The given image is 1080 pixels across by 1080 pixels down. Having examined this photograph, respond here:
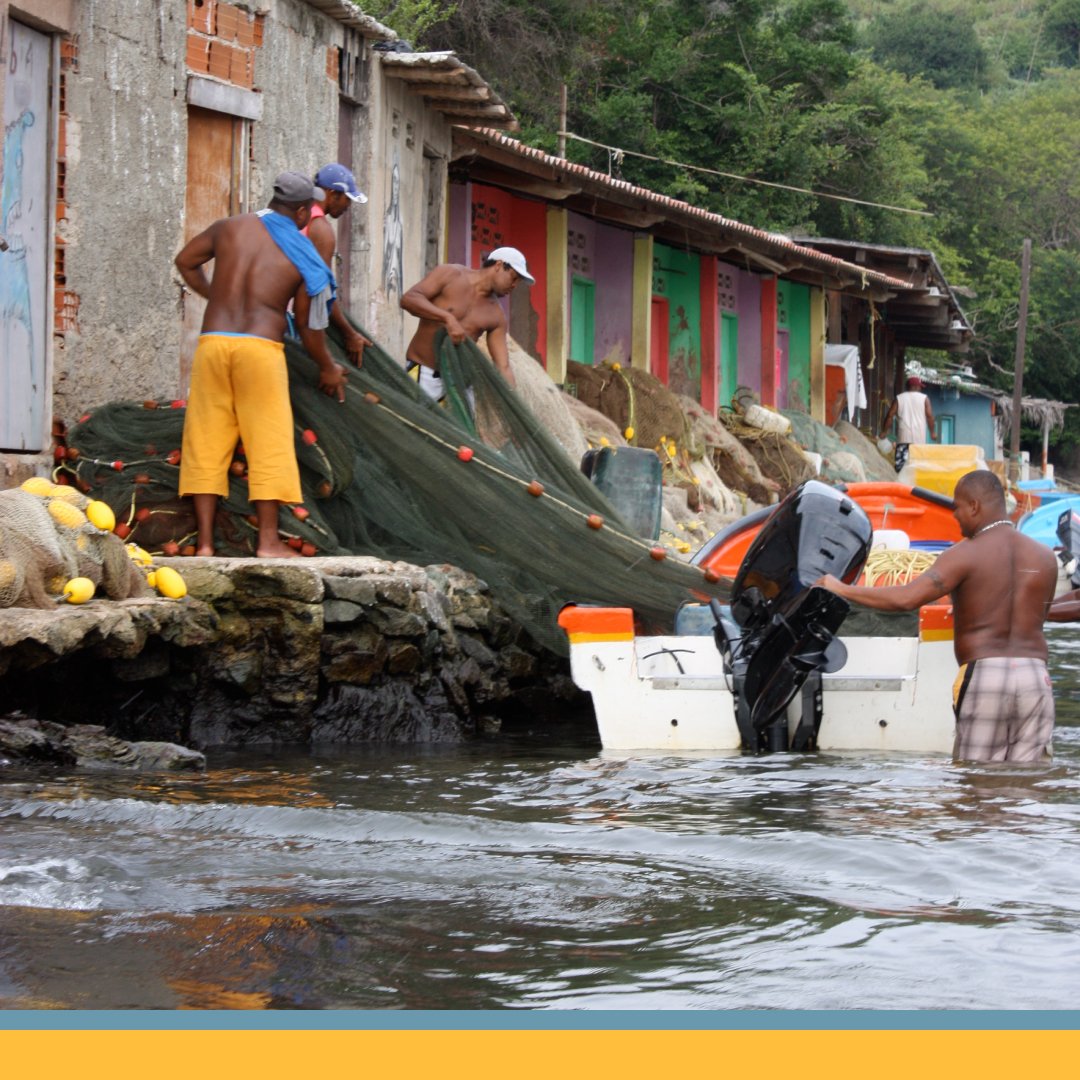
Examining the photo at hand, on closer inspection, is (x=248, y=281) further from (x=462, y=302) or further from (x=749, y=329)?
(x=749, y=329)

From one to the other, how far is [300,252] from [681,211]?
39.5 feet

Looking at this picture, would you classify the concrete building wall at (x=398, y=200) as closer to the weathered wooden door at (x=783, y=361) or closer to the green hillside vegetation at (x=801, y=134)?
the green hillside vegetation at (x=801, y=134)

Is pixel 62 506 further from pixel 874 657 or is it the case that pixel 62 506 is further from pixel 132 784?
pixel 874 657

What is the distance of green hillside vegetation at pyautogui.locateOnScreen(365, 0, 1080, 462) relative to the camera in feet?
86.2

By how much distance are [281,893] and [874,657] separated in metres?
4.08

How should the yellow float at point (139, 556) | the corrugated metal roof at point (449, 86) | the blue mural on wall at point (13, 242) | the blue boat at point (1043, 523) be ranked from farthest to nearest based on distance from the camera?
the blue boat at point (1043, 523) → the corrugated metal roof at point (449, 86) → the blue mural on wall at point (13, 242) → the yellow float at point (139, 556)

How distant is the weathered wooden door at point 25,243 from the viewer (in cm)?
865

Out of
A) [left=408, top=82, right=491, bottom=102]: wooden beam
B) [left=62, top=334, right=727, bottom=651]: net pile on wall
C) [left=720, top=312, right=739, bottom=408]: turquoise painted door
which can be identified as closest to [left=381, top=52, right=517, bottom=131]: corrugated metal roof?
[left=408, top=82, right=491, bottom=102]: wooden beam

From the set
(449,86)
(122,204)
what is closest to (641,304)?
(449,86)

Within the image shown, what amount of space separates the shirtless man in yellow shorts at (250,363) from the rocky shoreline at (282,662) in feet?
1.31

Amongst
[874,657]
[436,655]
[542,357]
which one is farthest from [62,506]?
[542,357]

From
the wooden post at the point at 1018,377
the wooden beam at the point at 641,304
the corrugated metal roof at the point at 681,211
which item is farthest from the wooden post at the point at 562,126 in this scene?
the wooden post at the point at 1018,377

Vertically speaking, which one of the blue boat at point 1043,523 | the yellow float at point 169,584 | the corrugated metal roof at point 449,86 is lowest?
the yellow float at point 169,584

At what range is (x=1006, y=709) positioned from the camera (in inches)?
269
